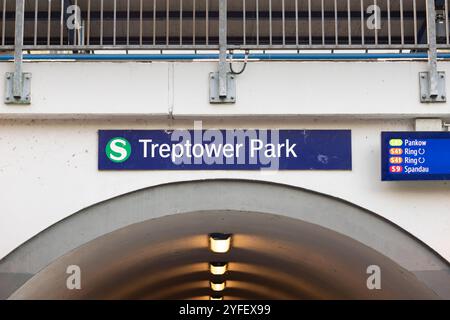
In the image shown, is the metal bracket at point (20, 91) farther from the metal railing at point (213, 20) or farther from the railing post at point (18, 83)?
the metal railing at point (213, 20)

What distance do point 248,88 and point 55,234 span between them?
2.01 meters

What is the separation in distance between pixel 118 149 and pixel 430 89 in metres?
2.64

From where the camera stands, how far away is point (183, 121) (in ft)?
21.1

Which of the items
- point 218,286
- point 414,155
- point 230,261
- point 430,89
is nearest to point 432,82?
point 430,89

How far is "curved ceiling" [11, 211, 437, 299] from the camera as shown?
6570mm

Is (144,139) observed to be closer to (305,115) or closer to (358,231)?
(305,115)

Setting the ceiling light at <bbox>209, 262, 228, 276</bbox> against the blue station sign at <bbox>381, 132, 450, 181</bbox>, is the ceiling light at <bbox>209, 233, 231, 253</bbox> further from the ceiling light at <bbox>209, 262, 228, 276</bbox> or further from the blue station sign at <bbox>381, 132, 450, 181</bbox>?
the blue station sign at <bbox>381, 132, 450, 181</bbox>

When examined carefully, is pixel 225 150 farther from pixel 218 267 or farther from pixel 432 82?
pixel 218 267

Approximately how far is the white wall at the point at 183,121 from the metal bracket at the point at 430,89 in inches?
2.3

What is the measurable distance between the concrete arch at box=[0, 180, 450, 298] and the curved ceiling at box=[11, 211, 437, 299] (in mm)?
95

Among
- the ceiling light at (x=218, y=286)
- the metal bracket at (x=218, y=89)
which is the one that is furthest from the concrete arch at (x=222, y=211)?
the ceiling light at (x=218, y=286)

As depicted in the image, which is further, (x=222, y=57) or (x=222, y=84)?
(x=222, y=57)

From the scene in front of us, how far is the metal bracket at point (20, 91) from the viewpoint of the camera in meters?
6.24

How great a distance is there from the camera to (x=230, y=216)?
676 cm
